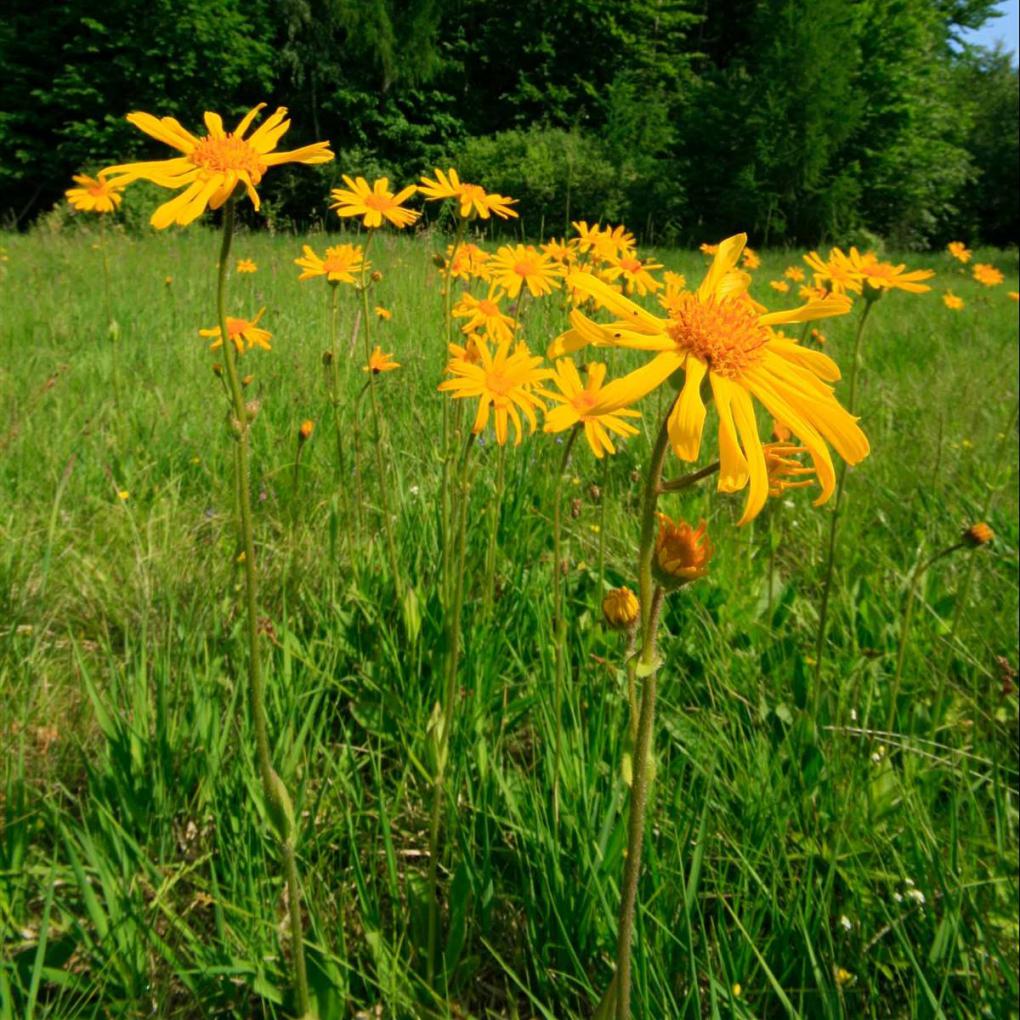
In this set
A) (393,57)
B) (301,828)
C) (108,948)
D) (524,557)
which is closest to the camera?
(108,948)

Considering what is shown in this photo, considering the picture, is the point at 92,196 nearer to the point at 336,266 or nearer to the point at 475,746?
the point at 336,266

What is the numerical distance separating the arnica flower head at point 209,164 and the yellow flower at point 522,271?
0.99 metres

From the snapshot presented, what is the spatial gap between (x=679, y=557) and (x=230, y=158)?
1.80ft

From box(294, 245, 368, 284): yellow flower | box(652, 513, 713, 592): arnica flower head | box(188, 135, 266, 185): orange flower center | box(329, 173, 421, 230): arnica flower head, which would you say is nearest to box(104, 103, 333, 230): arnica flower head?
box(188, 135, 266, 185): orange flower center

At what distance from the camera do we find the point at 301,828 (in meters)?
A: 1.00

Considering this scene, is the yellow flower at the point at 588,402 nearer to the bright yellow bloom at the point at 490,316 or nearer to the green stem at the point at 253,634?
the bright yellow bloom at the point at 490,316

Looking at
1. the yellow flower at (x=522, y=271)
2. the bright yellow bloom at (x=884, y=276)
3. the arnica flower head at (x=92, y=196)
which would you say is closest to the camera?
the bright yellow bloom at (x=884, y=276)

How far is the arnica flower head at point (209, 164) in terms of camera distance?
646 mm

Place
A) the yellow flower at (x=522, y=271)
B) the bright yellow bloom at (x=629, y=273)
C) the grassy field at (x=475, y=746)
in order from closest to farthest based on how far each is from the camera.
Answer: the grassy field at (x=475, y=746), the yellow flower at (x=522, y=271), the bright yellow bloom at (x=629, y=273)

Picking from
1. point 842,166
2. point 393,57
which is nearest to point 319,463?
point 393,57

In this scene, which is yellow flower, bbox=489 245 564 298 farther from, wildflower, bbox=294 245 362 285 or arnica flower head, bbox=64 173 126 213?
arnica flower head, bbox=64 173 126 213

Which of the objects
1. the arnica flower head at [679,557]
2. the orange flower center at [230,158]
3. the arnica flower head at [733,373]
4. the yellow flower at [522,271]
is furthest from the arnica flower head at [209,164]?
the yellow flower at [522,271]

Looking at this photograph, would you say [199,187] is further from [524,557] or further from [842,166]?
[842,166]

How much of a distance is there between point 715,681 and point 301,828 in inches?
30.1
